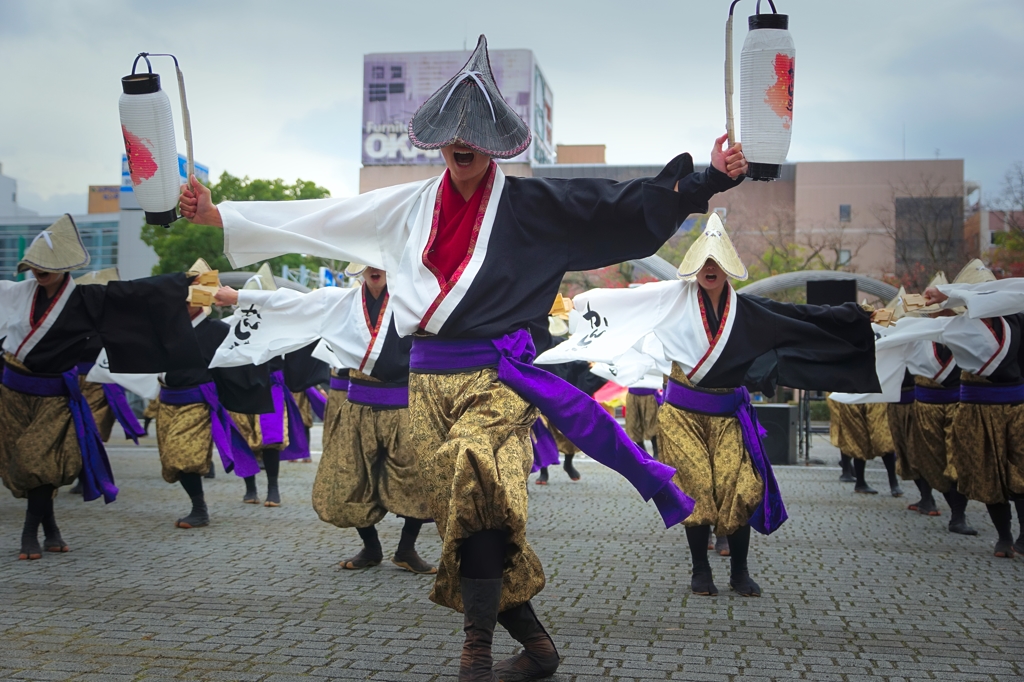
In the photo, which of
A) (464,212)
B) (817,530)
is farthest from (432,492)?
(817,530)

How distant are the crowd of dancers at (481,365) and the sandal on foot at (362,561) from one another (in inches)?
0.6

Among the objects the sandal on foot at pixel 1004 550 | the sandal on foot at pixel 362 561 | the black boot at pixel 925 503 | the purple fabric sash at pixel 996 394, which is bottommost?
the black boot at pixel 925 503

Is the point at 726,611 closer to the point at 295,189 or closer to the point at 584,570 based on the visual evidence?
the point at 584,570

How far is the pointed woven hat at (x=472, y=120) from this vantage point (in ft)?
A: 12.4

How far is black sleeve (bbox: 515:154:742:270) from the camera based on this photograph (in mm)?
3930

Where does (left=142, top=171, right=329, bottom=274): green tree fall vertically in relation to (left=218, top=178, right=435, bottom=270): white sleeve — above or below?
above

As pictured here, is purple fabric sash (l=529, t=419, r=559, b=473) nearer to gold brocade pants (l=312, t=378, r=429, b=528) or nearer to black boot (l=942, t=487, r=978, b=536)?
black boot (l=942, t=487, r=978, b=536)

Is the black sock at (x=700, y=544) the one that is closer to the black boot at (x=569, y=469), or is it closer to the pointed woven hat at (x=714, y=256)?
the pointed woven hat at (x=714, y=256)

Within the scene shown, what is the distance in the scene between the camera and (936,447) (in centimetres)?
885

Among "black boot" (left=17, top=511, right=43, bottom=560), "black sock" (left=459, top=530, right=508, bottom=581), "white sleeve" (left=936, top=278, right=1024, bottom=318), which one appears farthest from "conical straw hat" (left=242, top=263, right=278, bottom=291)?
"black sock" (left=459, top=530, right=508, bottom=581)

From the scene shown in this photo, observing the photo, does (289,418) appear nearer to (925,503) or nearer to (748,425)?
(748,425)

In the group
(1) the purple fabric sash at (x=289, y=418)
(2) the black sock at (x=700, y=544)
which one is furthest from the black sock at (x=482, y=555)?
(1) the purple fabric sash at (x=289, y=418)

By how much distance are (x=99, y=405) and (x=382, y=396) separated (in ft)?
22.2

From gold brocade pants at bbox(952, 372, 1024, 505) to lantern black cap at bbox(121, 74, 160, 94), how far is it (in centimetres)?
621
